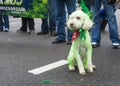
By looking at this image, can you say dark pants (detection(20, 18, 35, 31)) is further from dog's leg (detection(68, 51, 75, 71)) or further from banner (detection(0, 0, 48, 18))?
dog's leg (detection(68, 51, 75, 71))

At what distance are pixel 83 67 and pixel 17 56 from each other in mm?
1667

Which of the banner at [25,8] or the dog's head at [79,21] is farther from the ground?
the banner at [25,8]

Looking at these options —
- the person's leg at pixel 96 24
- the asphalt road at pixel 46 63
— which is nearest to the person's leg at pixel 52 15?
the asphalt road at pixel 46 63

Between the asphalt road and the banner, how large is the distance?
59 centimetres

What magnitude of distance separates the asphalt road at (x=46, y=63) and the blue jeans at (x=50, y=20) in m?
0.42

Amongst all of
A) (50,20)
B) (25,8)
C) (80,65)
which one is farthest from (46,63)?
(50,20)

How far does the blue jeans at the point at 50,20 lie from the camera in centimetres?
770

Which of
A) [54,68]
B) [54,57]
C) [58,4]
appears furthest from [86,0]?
[54,68]

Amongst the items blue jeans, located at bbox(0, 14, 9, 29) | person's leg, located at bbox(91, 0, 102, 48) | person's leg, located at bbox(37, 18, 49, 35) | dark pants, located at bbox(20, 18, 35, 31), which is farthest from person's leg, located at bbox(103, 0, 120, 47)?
blue jeans, located at bbox(0, 14, 9, 29)

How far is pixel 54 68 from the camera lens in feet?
16.9

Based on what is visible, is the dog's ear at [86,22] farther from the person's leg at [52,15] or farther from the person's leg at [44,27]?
the person's leg at [44,27]

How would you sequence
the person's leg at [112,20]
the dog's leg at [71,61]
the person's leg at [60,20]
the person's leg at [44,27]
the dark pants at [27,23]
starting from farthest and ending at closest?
the dark pants at [27,23]
the person's leg at [44,27]
the person's leg at [60,20]
the person's leg at [112,20]
the dog's leg at [71,61]

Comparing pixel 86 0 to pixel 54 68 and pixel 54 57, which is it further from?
pixel 54 68

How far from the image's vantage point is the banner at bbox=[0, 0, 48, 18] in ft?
24.5
